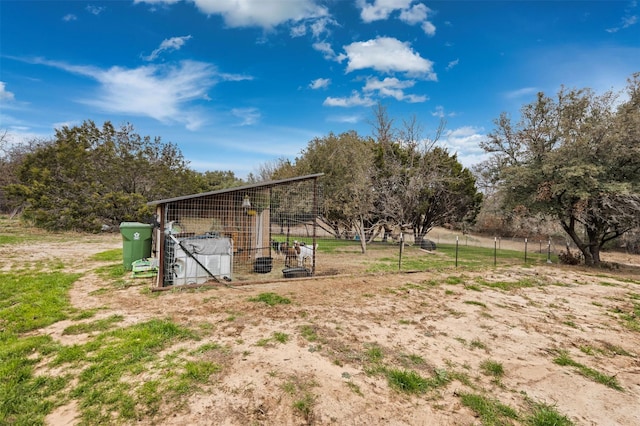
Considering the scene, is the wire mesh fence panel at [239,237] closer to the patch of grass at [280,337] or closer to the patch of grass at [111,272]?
the patch of grass at [111,272]

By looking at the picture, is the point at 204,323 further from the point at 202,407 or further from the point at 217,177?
the point at 217,177

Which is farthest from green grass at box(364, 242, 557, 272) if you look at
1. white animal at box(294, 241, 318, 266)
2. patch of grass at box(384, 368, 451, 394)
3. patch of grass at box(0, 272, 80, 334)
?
patch of grass at box(0, 272, 80, 334)

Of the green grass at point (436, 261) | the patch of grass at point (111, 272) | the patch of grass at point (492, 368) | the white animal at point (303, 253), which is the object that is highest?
the white animal at point (303, 253)

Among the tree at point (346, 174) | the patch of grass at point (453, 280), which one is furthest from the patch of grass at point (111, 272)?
the tree at point (346, 174)

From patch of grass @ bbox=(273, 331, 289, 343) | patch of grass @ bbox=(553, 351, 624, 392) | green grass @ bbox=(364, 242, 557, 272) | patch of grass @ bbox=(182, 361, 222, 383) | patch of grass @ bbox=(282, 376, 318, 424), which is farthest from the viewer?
green grass @ bbox=(364, 242, 557, 272)

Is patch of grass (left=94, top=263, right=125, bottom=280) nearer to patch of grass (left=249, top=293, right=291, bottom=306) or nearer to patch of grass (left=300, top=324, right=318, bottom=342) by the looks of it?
patch of grass (left=249, top=293, right=291, bottom=306)

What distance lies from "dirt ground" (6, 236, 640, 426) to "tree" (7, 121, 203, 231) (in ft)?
41.4

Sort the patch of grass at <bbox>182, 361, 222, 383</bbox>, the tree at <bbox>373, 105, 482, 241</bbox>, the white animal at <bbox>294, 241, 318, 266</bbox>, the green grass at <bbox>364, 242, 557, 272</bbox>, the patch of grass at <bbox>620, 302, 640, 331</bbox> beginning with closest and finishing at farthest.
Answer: the patch of grass at <bbox>182, 361, 222, 383</bbox>
the patch of grass at <bbox>620, 302, 640, 331</bbox>
the white animal at <bbox>294, 241, 318, 266</bbox>
the green grass at <bbox>364, 242, 557, 272</bbox>
the tree at <bbox>373, 105, 482, 241</bbox>

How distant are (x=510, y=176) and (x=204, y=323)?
459 inches

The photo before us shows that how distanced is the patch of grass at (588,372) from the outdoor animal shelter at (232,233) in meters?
4.93

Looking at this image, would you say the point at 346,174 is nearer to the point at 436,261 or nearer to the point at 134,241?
the point at 436,261

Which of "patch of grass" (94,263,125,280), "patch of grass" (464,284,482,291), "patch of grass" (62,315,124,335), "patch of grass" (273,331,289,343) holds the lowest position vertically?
"patch of grass" (464,284,482,291)

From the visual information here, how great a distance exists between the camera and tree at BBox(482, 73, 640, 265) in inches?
359

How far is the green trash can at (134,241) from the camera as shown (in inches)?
278
